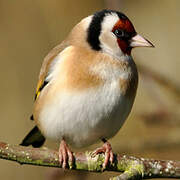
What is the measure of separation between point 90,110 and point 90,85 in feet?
0.68

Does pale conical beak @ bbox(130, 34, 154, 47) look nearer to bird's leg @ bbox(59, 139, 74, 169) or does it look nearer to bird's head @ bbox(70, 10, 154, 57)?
bird's head @ bbox(70, 10, 154, 57)

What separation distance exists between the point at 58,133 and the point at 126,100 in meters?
0.67

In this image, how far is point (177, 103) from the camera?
537cm

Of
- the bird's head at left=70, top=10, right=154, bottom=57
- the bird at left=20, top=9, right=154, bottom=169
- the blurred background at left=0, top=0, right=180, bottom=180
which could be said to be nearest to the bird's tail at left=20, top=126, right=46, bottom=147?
the bird at left=20, top=9, right=154, bottom=169

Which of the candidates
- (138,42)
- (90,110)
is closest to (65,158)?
(90,110)

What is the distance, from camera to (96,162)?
4.00 meters

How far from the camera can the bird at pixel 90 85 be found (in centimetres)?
425

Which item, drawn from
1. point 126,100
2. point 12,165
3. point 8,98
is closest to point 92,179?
point 12,165

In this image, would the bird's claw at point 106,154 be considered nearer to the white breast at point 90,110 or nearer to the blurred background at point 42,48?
the white breast at point 90,110

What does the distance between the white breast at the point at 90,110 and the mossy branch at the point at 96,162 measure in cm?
38

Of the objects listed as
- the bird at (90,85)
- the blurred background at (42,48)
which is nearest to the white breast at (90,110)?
the bird at (90,85)

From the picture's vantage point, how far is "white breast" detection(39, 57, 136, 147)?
425 centimetres

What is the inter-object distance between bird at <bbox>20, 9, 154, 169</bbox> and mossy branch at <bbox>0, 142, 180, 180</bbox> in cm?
7

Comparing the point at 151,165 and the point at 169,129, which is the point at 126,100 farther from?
the point at 169,129
